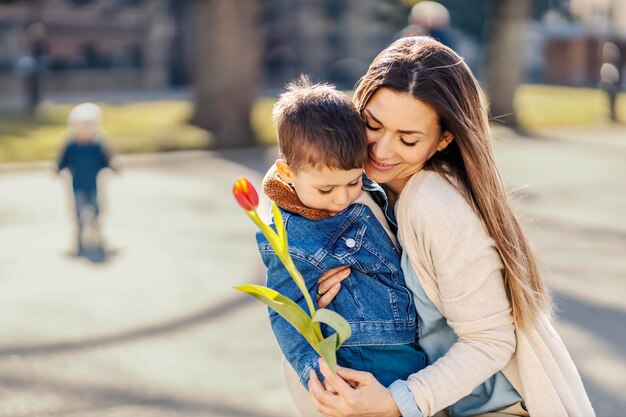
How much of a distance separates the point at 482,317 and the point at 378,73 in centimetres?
63

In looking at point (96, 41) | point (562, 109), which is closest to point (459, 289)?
point (562, 109)

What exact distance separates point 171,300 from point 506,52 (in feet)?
43.6

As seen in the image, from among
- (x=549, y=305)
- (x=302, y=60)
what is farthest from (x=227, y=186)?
(x=302, y=60)

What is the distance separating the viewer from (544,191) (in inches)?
447

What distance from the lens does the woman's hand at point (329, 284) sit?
2.34 meters

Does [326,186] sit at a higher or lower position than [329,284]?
higher

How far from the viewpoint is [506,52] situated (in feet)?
61.4

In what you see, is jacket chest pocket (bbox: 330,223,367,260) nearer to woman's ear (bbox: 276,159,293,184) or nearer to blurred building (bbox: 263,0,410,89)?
woman's ear (bbox: 276,159,293,184)

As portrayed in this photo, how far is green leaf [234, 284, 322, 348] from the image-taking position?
2.16m

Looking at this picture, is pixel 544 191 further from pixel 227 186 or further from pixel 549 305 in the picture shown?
pixel 549 305

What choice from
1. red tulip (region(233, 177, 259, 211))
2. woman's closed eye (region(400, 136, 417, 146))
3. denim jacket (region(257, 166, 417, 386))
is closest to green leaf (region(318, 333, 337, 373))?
denim jacket (region(257, 166, 417, 386))

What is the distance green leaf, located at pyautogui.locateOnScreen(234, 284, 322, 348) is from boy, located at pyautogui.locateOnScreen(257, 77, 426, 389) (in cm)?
14

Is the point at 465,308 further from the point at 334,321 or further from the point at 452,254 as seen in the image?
the point at 334,321

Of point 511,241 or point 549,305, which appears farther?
point 549,305
